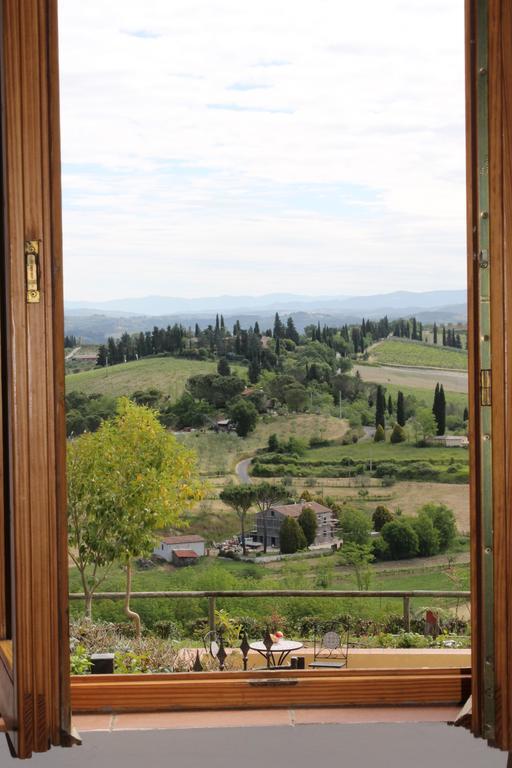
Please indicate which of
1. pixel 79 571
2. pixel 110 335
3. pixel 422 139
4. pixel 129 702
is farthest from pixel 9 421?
pixel 422 139

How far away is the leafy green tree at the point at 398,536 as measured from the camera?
3514 millimetres

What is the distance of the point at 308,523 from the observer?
3.52 meters

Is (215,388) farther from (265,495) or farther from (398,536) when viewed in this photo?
(398,536)

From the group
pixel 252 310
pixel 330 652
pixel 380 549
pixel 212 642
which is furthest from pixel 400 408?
pixel 212 642

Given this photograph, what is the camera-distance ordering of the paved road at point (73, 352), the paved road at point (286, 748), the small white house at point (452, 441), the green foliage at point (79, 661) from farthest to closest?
the small white house at point (452, 441) → the paved road at point (73, 352) → the green foliage at point (79, 661) → the paved road at point (286, 748)

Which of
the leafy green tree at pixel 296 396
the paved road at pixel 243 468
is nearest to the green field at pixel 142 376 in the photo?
the leafy green tree at pixel 296 396

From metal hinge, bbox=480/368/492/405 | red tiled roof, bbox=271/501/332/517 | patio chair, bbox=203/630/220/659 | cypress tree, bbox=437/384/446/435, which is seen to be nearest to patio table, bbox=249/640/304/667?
patio chair, bbox=203/630/220/659

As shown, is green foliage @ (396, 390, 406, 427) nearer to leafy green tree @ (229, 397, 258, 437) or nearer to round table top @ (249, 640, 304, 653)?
leafy green tree @ (229, 397, 258, 437)

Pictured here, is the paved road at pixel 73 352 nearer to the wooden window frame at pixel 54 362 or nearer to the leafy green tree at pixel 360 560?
the wooden window frame at pixel 54 362

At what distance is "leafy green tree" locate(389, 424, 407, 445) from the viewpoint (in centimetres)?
354

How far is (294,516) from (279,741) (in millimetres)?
1105

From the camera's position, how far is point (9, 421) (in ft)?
7.58

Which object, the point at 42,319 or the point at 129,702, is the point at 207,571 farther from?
the point at 42,319

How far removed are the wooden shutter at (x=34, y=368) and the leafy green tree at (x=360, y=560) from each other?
136 centimetres
